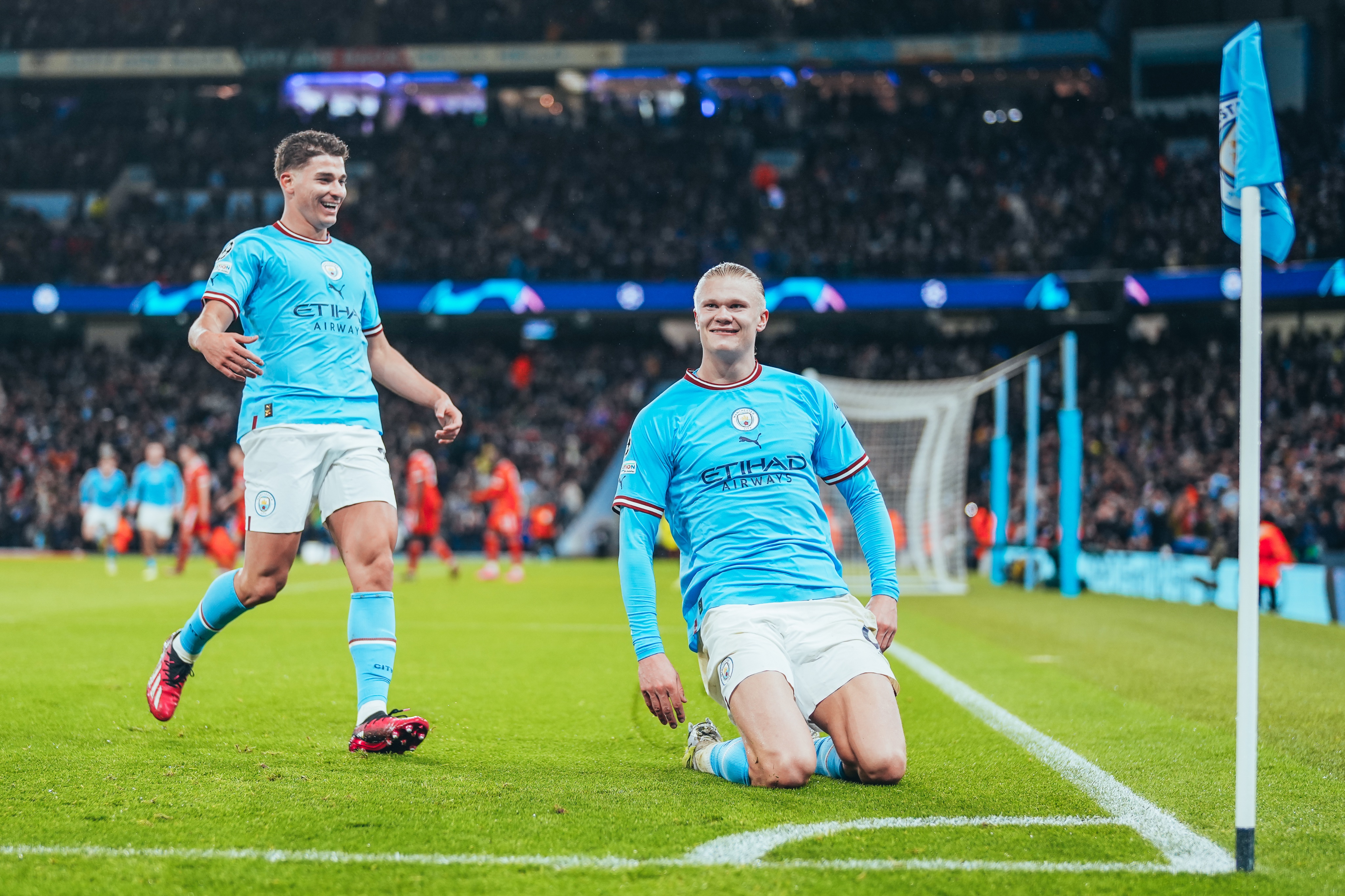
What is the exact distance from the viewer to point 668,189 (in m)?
32.1

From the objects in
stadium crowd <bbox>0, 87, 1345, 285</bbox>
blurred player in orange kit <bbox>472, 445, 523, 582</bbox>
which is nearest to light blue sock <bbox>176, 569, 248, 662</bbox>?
blurred player in orange kit <bbox>472, 445, 523, 582</bbox>

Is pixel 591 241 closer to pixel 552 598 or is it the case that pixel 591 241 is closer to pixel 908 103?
pixel 908 103

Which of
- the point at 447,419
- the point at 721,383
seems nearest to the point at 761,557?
the point at 721,383

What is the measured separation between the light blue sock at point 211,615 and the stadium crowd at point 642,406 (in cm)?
1641

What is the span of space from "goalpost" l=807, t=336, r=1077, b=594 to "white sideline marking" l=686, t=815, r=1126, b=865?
11932 millimetres

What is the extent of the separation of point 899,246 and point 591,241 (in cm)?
758

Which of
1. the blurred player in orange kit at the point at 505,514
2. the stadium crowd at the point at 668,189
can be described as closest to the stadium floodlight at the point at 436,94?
the stadium crowd at the point at 668,189

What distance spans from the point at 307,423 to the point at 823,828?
100 inches

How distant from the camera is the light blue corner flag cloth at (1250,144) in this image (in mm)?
3264

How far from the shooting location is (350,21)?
115 ft

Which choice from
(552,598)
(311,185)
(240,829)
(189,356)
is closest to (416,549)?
(552,598)

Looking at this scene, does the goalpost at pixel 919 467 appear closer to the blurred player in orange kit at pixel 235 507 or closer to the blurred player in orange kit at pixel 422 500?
the blurred player in orange kit at pixel 422 500

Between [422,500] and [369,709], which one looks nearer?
[369,709]

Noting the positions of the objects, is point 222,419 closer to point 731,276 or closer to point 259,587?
point 259,587
